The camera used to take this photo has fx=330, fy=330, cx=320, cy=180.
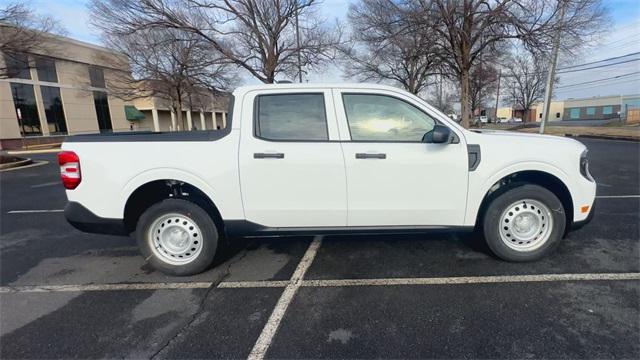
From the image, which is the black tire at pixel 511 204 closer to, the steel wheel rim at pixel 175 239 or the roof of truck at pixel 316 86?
the roof of truck at pixel 316 86

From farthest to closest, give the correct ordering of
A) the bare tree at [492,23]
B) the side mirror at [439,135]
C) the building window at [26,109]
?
the building window at [26,109] < the bare tree at [492,23] < the side mirror at [439,135]

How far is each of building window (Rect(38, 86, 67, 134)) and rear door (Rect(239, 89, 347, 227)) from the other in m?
33.0

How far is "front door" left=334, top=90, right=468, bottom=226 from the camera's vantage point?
10.9 ft

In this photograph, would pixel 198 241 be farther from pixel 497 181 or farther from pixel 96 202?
pixel 497 181

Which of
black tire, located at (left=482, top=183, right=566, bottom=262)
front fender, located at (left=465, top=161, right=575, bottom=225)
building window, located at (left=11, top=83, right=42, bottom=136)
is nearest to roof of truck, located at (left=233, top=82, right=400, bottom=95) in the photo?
front fender, located at (left=465, top=161, right=575, bottom=225)

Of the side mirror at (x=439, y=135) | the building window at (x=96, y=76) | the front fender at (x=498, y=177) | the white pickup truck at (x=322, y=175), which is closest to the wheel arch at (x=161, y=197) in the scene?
the white pickup truck at (x=322, y=175)

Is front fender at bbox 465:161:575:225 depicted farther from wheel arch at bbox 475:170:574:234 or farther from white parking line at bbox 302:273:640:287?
white parking line at bbox 302:273:640:287

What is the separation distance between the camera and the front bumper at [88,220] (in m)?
3.43

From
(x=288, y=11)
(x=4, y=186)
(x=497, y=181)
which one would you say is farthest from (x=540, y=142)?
(x=288, y=11)

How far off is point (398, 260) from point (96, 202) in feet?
10.8

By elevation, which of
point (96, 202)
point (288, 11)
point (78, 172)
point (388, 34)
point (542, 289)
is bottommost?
point (542, 289)

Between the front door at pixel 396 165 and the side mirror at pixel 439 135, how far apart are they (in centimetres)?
10

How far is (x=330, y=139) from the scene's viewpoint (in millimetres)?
3365

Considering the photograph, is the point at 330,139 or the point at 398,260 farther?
the point at 398,260
